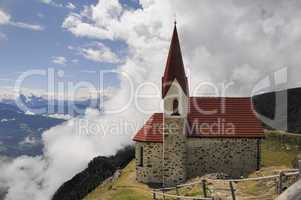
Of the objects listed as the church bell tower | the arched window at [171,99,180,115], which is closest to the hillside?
the church bell tower

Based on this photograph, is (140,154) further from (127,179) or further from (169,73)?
(169,73)

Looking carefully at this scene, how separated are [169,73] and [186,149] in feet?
23.9

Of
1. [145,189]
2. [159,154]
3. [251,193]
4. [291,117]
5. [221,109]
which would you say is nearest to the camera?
[251,193]

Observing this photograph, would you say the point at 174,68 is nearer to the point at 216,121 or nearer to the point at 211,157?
the point at 216,121

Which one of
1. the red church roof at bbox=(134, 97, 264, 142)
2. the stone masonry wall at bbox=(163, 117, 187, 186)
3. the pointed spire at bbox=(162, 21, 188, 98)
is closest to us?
the stone masonry wall at bbox=(163, 117, 187, 186)

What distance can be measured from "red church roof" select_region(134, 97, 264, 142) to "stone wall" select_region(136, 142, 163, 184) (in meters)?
0.68

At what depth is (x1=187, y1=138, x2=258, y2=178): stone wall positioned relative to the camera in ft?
105

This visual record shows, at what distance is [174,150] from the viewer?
30.2 metres

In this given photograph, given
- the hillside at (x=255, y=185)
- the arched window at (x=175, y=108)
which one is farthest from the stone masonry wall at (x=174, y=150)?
the hillside at (x=255, y=185)

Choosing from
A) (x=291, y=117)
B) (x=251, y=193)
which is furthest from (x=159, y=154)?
(x=291, y=117)

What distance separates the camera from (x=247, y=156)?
32031 mm

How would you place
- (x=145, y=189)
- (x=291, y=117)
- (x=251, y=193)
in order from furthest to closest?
1. (x=291, y=117)
2. (x=145, y=189)
3. (x=251, y=193)

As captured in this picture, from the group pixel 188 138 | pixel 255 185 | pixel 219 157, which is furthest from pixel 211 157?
pixel 255 185

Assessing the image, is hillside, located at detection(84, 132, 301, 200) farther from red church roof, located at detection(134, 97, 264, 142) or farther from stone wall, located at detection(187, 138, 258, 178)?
red church roof, located at detection(134, 97, 264, 142)
